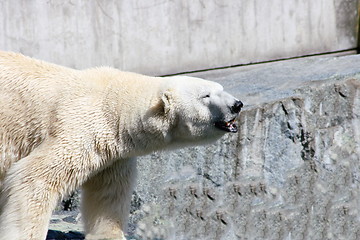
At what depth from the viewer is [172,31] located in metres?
9.40

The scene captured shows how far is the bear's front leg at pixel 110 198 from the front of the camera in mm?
6418

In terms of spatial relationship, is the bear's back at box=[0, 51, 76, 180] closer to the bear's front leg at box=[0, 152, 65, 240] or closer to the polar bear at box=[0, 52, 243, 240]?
the polar bear at box=[0, 52, 243, 240]

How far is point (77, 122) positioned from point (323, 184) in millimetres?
2406

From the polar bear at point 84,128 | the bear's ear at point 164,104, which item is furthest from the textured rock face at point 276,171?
the bear's ear at point 164,104

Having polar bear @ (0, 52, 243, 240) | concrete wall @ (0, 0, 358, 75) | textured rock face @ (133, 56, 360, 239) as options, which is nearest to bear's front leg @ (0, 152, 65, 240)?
polar bear @ (0, 52, 243, 240)

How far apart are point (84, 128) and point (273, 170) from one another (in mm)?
2245

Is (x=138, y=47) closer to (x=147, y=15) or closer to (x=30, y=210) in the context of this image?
(x=147, y=15)

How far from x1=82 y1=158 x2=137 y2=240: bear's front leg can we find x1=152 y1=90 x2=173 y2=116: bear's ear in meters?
0.58

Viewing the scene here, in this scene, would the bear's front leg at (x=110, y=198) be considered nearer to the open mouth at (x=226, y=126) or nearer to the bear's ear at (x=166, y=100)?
the bear's ear at (x=166, y=100)

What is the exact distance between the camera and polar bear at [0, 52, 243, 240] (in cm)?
592

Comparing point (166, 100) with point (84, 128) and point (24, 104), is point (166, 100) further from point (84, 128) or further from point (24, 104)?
point (24, 104)

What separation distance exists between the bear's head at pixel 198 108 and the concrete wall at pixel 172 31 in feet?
10.7

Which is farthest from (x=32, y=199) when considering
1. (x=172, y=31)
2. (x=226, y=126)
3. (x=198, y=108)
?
(x=172, y=31)

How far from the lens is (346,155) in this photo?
770cm
